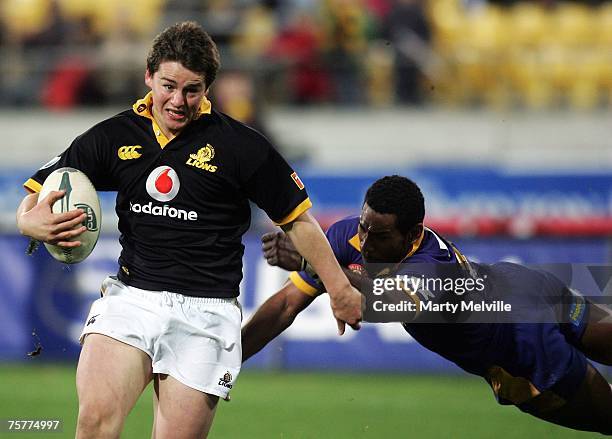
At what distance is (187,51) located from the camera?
5059 mm

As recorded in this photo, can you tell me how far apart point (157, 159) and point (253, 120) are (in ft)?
23.7

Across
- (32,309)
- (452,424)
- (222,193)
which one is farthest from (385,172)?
(222,193)

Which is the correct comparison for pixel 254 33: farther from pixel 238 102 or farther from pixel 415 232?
pixel 415 232

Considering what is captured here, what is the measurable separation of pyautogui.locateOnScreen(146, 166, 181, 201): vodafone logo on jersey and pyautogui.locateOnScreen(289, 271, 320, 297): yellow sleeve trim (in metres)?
1.20

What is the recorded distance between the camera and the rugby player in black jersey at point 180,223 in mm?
5090

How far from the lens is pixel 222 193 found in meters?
5.27

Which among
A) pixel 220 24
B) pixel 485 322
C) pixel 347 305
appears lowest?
pixel 485 322

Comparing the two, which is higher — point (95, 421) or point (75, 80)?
point (95, 421)

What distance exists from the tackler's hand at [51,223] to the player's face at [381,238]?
4.84 feet

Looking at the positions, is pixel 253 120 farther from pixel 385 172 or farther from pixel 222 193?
pixel 222 193

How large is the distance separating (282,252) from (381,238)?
1.72ft

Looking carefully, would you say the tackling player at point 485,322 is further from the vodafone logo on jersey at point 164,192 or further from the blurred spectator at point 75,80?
the blurred spectator at point 75,80

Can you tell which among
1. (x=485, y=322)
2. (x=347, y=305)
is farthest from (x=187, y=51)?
(x=485, y=322)

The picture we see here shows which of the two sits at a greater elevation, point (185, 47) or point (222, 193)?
point (185, 47)
